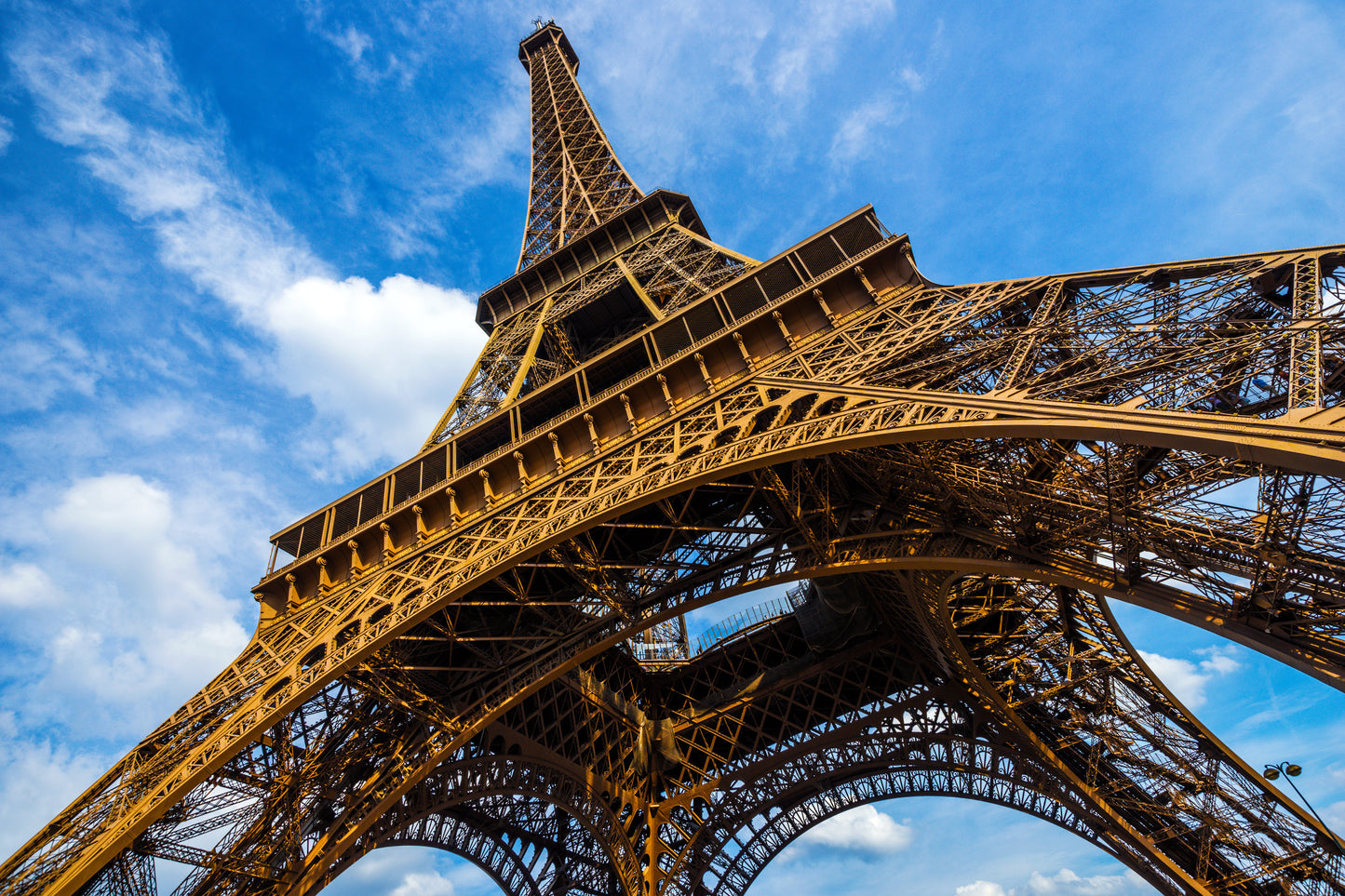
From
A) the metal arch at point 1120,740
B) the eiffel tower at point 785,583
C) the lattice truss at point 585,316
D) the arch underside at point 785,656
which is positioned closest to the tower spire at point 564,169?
the lattice truss at point 585,316

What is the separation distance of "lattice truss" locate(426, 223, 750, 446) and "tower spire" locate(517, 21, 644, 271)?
4.46m

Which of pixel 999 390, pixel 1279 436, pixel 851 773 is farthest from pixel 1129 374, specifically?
pixel 851 773

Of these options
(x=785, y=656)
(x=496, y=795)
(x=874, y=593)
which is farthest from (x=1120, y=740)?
(x=496, y=795)

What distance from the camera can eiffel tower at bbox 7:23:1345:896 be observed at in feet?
28.4

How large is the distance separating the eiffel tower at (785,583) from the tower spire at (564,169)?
7.20 meters

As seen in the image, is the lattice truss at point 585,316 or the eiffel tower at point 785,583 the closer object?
the eiffel tower at point 785,583

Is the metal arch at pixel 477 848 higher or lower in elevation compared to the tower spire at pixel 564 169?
lower

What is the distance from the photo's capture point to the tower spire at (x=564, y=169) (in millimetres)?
32594

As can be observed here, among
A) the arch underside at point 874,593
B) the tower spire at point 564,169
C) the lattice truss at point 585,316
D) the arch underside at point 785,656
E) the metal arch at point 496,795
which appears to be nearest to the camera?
the arch underside at point 874,593

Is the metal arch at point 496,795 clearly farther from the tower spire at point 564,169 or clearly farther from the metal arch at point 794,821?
the tower spire at point 564,169

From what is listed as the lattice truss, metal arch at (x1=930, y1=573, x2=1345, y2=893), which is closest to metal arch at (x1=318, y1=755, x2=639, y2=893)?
the lattice truss

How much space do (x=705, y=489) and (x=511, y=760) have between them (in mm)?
7572

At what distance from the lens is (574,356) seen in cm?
2556

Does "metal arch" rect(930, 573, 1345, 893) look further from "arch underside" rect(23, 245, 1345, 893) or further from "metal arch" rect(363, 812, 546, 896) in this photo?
"metal arch" rect(363, 812, 546, 896)
